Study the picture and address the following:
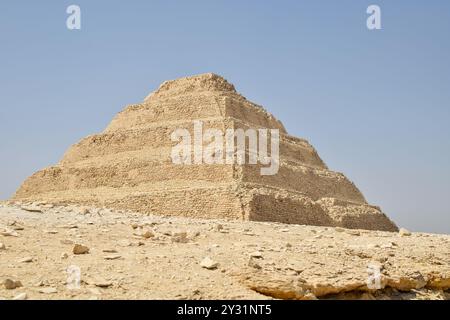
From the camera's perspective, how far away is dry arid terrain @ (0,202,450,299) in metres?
7.70

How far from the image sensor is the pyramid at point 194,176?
88.2 ft

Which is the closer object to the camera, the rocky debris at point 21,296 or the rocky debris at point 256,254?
the rocky debris at point 21,296

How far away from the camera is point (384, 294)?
10.4m

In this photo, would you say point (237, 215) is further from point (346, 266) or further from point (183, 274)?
point (183, 274)

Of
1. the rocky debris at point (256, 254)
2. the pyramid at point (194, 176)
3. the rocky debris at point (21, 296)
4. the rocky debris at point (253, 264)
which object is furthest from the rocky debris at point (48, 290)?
the pyramid at point (194, 176)

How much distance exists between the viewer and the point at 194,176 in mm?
29484

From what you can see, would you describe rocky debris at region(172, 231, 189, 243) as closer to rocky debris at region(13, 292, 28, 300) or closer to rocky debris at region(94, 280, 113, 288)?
rocky debris at region(94, 280, 113, 288)

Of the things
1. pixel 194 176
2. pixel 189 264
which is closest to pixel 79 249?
pixel 189 264

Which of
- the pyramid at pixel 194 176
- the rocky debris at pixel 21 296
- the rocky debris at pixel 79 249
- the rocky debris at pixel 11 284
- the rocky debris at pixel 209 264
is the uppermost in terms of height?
the pyramid at pixel 194 176

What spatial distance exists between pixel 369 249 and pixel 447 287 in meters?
1.94

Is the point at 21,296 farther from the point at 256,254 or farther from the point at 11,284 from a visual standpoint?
the point at 256,254

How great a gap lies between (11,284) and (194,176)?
22320mm

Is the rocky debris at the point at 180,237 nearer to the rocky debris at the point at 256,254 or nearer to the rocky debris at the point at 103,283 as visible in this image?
the rocky debris at the point at 256,254
